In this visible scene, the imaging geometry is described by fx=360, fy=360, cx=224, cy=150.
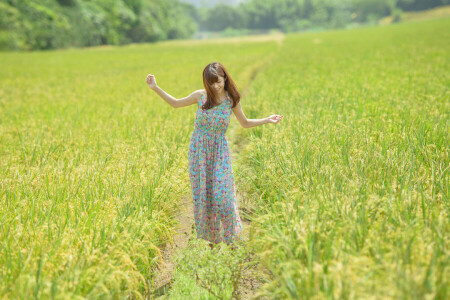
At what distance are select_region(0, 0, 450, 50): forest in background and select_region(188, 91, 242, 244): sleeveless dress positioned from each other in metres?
36.5

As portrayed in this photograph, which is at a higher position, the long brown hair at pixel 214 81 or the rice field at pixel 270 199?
the long brown hair at pixel 214 81

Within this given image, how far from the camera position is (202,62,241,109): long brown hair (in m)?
2.69

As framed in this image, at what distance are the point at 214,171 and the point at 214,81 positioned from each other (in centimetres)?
72

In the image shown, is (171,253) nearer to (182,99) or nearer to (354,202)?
(182,99)

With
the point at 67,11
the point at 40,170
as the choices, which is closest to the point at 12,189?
the point at 40,170

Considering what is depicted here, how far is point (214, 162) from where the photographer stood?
2.94m

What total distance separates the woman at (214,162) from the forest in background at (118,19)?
1436 inches

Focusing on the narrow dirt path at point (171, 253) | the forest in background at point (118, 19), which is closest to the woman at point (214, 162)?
the narrow dirt path at point (171, 253)

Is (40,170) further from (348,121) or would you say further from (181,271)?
(348,121)

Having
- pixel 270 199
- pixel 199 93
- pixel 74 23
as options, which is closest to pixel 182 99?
pixel 199 93

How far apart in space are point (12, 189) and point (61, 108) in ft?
15.4

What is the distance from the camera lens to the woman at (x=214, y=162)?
285cm

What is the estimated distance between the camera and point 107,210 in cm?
273

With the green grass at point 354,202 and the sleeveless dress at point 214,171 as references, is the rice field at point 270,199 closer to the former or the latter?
the green grass at point 354,202
